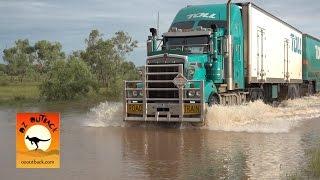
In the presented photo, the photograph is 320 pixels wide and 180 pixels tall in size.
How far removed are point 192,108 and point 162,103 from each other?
1032mm

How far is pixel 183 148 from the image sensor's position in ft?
40.8

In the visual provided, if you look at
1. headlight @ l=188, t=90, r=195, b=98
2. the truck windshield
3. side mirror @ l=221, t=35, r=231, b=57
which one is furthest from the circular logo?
side mirror @ l=221, t=35, r=231, b=57

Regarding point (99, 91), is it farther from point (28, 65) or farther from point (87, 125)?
point (28, 65)

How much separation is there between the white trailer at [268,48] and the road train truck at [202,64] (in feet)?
0.13

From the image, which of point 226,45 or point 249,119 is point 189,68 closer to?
point 226,45

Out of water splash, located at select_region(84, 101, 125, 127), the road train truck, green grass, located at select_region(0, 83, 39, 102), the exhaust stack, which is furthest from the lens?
green grass, located at select_region(0, 83, 39, 102)

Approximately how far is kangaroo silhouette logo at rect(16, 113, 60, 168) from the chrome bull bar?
1049 centimetres

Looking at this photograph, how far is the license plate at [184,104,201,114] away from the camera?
52.1ft

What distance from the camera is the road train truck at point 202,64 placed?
1619 centimetres

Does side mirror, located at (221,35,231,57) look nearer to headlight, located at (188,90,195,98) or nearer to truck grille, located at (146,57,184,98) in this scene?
truck grille, located at (146,57,184,98)

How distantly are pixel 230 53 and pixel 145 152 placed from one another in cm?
730

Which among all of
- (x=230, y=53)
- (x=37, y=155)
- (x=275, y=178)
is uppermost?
(x=230, y=53)

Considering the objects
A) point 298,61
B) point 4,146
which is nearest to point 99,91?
point 298,61

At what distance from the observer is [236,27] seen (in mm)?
19000
